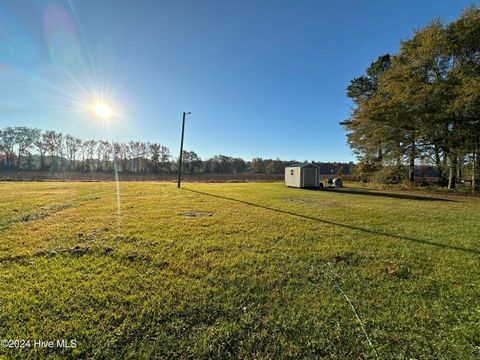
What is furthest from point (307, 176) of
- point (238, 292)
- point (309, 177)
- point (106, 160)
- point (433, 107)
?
point (106, 160)

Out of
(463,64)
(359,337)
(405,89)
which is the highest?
(463,64)

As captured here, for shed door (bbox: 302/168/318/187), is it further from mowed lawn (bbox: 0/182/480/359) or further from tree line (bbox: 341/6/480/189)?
mowed lawn (bbox: 0/182/480/359)

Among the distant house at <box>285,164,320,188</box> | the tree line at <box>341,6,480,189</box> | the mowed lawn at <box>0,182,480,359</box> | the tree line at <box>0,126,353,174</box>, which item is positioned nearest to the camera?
the mowed lawn at <box>0,182,480,359</box>

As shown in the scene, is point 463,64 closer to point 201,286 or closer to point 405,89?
point 405,89

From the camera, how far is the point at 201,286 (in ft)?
9.35

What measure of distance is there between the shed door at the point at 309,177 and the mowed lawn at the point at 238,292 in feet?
42.9

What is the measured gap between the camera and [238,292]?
8.96 feet

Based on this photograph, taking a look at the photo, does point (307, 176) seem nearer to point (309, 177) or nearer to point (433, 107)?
point (309, 177)

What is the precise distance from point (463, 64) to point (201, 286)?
22.7 meters

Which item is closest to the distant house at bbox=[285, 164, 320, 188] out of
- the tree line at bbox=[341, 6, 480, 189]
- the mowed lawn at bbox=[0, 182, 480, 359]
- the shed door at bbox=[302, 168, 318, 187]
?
the shed door at bbox=[302, 168, 318, 187]

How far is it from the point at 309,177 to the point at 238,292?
1713 cm

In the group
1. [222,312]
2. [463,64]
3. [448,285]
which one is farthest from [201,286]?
[463,64]

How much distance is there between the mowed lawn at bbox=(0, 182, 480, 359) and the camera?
1.95m

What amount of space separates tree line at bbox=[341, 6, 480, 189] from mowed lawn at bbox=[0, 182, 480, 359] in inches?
570
